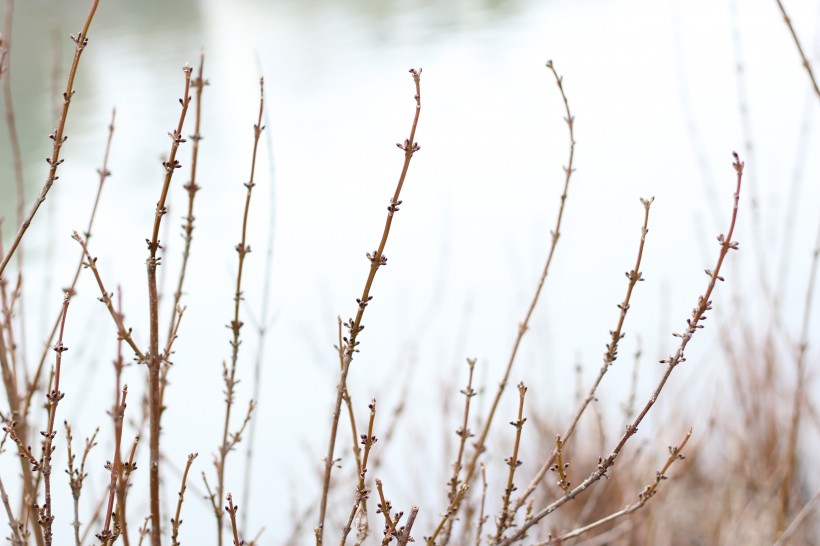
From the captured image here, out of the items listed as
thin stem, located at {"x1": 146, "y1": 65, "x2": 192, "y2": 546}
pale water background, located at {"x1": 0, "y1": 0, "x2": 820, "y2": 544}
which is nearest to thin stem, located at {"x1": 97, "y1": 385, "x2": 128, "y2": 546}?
thin stem, located at {"x1": 146, "y1": 65, "x2": 192, "y2": 546}

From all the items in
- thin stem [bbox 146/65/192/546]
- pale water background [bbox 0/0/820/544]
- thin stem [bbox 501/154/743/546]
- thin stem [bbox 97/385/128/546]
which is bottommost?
thin stem [bbox 501/154/743/546]

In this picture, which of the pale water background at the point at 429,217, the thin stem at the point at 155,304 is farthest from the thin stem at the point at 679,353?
the pale water background at the point at 429,217

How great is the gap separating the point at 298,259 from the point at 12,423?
428 centimetres

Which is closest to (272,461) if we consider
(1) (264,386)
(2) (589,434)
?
(1) (264,386)

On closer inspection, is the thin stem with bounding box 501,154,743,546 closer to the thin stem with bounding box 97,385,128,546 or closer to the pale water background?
the thin stem with bounding box 97,385,128,546

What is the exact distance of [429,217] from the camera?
520cm

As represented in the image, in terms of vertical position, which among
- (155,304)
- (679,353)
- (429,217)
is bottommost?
(679,353)

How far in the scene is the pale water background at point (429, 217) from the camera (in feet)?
12.2

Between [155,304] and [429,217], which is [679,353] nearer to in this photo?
[155,304]

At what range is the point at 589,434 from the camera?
331 cm

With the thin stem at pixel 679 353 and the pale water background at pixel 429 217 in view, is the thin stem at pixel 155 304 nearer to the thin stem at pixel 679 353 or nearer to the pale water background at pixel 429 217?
the thin stem at pixel 679 353

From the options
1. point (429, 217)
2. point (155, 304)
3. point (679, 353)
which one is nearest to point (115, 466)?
point (155, 304)

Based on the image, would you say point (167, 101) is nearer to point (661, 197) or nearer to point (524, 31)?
point (524, 31)

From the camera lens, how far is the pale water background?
12.2 ft
